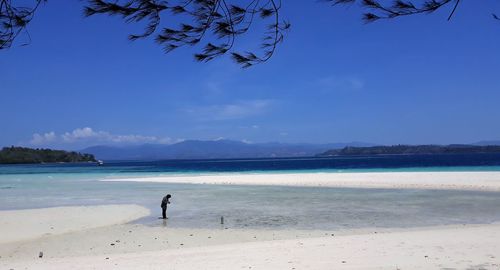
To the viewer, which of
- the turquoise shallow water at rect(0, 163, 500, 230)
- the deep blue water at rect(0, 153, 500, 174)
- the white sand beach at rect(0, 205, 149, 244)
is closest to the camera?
the white sand beach at rect(0, 205, 149, 244)

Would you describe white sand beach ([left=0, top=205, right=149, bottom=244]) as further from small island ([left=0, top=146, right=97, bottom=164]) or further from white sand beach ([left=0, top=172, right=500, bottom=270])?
small island ([left=0, top=146, right=97, bottom=164])

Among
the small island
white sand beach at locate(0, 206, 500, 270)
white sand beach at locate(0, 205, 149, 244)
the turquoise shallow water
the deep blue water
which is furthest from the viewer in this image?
the small island

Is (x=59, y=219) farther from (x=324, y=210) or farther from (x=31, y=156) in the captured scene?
(x=31, y=156)

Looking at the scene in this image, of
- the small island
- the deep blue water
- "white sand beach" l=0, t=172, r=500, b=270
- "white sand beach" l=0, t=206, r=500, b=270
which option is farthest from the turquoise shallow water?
the small island

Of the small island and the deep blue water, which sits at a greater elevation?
the small island

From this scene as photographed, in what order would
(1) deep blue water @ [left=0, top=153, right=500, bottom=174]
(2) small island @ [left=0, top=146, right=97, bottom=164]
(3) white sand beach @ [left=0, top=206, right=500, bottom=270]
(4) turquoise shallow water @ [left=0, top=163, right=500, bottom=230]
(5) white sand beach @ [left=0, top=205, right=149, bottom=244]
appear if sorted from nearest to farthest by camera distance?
(3) white sand beach @ [left=0, top=206, right=500, bottom=270]
(5) white sand beach @ [left=0, top=205, right=149, bottom=244]
(4) turquoise shallow water @ [left=0, top=163, right=500, bottom=230]
(1) deep blue water @ [left=0, top=153, right=500, bottom=174]
(2) small island @ [left=0, top=146, right=97, bottom=164]

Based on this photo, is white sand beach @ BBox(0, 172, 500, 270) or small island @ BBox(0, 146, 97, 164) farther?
small island @ BBox(0, 146, 97, 164)

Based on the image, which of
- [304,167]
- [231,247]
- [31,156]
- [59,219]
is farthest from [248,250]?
[31,156]

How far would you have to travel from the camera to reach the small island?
181 metres

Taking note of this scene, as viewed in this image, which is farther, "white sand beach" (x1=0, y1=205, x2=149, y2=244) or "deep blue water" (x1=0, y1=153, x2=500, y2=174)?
"deep blue water" (x1=0, y1=153, x2=500, y2=174)

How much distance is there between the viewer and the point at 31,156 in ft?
607

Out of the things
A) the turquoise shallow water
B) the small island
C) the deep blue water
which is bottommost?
the turquoise shallow water

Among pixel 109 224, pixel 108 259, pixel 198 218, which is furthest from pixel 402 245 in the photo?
pixel 109 224

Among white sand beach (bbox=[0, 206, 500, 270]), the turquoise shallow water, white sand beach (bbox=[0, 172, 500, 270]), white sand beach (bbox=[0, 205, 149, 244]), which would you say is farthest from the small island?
white sand beach (bbox=[0, 206, 500, 270])
